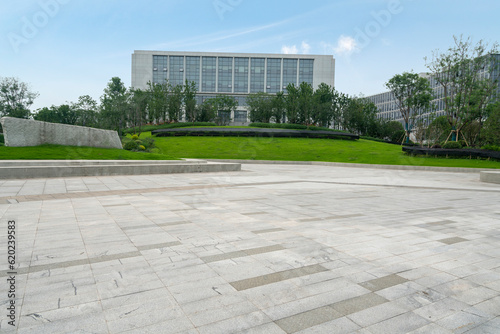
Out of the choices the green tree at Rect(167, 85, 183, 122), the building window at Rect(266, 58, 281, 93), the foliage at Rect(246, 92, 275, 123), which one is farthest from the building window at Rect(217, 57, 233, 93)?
the green tree at Rect(167, 85, 183, 122)

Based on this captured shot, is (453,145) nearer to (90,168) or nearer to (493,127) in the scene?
(493,127)

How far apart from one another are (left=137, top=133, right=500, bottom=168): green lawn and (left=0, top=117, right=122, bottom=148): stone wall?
8199mm

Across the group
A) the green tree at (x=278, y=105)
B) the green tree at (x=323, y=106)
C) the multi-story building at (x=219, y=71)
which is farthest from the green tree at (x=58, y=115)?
the green tree at (x=323, y=106)

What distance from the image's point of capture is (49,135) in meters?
18.1

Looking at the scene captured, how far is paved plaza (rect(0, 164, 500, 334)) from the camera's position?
2.66 m

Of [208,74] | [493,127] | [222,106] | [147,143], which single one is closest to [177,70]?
[208,74]

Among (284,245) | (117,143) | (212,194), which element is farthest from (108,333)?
(117,143)

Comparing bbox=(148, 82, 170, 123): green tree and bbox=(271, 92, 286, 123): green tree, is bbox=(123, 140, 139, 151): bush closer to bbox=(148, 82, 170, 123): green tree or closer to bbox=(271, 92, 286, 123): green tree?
bbox=(148, 82, 170, 123): green tree

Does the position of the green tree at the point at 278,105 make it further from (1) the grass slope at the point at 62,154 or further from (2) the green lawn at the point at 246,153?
(1) the grass slope at the point at 62,154

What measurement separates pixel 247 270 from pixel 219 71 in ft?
285

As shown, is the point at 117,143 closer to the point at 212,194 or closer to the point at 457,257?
the point at 212,194

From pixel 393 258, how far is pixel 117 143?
2078 centimetres

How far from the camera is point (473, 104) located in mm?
32281

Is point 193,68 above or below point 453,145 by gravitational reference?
above
